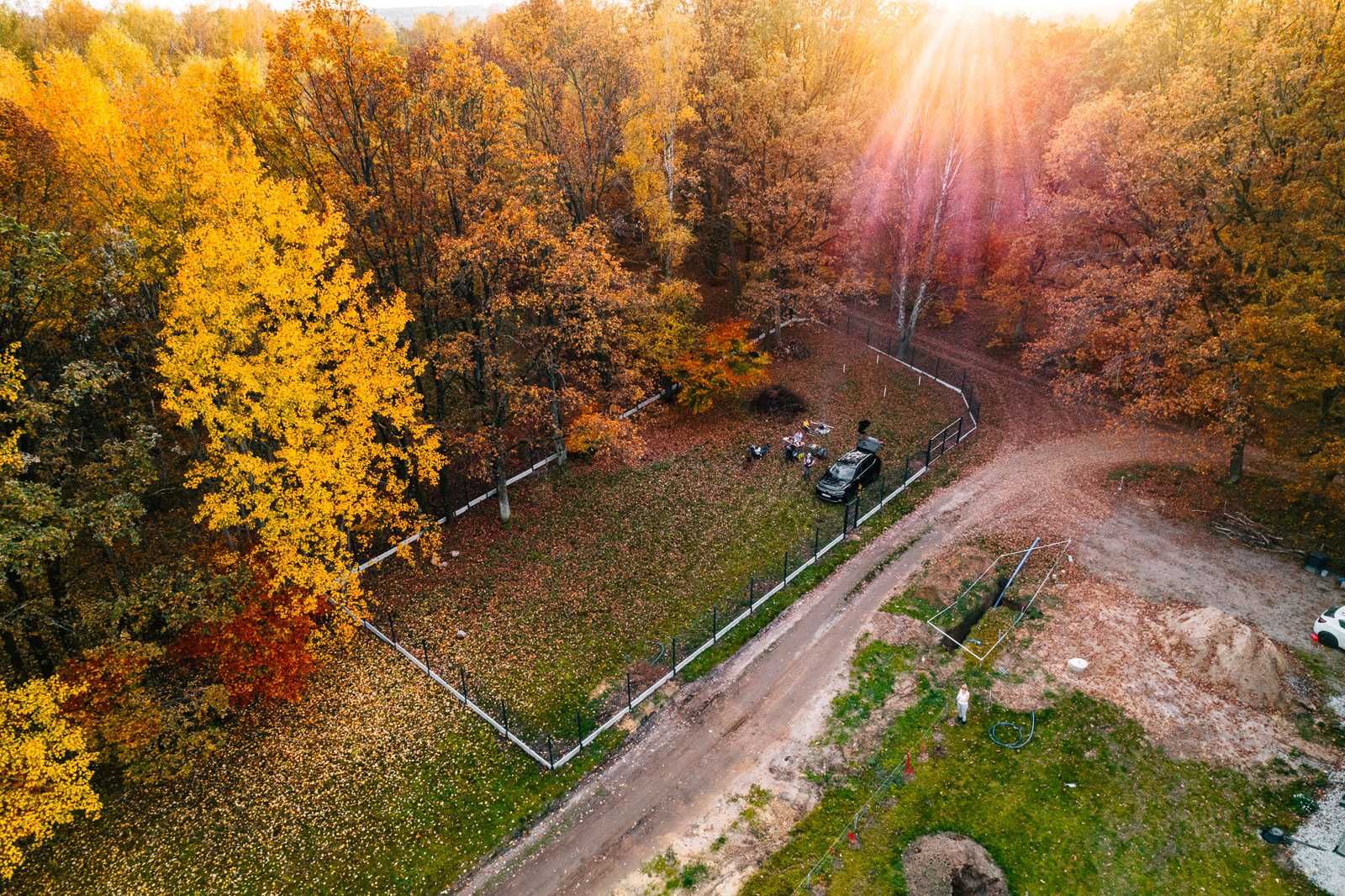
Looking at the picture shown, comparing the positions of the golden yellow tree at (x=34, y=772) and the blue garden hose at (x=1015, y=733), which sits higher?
the golden yellow tree at (x=34, y=772)

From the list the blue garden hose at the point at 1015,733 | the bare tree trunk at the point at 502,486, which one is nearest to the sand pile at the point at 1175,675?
the blue garden hose at the point at 1015,733

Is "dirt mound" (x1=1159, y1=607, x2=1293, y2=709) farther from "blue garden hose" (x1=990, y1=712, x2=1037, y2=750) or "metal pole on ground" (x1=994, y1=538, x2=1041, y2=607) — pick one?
"blue garden hose" (x1=990, y1=712, x2=1037, y2=750)

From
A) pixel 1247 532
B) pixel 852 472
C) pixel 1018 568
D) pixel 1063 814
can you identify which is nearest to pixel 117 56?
pixel 852 472

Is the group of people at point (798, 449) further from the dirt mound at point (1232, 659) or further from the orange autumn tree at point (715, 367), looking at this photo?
the dirt mound at point (1232, 659)

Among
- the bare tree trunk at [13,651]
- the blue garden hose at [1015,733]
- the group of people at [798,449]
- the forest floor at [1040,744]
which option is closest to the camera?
the forest floor at [1040,744]

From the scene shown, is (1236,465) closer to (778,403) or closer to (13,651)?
(778,403)
